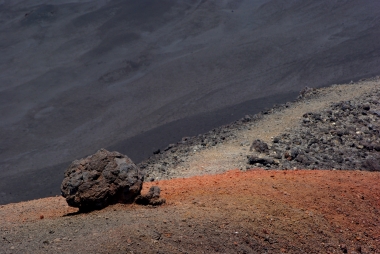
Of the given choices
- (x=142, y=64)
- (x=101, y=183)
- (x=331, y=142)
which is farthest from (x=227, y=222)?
(x=142, y=64)

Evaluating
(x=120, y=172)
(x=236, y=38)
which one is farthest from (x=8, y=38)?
(x=120, y=172)

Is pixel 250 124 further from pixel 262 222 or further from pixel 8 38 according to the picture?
pixel 8 38

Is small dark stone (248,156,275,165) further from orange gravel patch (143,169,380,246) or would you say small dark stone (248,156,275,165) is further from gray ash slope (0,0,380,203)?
gray ash slope (0,0,380,203)

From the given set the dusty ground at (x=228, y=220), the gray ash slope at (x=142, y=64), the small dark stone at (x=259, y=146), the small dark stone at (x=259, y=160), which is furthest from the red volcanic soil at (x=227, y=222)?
the gray ash slope at (x=142, y=64)

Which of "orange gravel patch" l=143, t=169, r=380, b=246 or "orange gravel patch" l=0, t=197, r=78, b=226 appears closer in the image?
"orange gravel patch" l=143, t=169, r=380, b=246

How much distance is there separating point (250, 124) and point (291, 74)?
7.23 metres

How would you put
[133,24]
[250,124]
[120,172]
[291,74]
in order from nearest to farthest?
[120,172], [250,124], [291,74], [133,24]

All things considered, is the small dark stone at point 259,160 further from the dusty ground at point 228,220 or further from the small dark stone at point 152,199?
the small dark stone at point 152,199

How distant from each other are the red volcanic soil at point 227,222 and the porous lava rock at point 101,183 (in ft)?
0.56

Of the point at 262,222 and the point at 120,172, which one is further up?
the point at 120,172

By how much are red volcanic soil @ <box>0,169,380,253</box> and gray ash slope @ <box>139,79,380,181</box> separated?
8.71ft

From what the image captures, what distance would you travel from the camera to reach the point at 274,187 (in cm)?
701

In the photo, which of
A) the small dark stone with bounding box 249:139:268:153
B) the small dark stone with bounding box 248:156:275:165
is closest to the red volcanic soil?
the small dark stone with bounding box 248:156:275:165

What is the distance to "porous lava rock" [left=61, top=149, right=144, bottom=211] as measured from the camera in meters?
6.44
